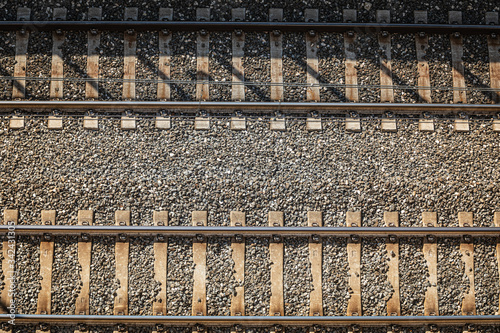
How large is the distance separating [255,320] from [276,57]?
18.0ft

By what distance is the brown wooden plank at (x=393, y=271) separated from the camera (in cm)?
814

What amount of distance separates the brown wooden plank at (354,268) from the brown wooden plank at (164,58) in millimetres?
4637

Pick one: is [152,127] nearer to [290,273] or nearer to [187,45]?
[187,45]

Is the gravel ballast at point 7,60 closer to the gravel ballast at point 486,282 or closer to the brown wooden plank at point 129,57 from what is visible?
the brown wooden plank at point 129,57

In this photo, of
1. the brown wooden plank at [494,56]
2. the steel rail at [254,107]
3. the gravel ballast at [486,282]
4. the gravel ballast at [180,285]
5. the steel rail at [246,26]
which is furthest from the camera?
the brown wooden plank at [494,56]

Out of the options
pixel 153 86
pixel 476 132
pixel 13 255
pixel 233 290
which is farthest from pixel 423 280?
pixel 13 255

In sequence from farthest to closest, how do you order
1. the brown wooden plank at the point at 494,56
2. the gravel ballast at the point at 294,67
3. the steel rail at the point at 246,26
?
the brown wooden plank at the point at 494,56
the gravel ballast at the point at 294,67
the steel rail at the point at 246,26

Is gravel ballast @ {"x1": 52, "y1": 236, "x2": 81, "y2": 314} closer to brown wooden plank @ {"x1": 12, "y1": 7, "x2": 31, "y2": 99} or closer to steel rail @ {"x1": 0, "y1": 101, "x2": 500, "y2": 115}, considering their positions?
steel rail @ {"x1": 0, "y1": 101, "x2": 500, "y2": 115}

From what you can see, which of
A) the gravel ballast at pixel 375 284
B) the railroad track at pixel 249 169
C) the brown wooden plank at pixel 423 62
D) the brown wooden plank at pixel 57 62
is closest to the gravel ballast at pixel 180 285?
the railroad track at pixel 249 169

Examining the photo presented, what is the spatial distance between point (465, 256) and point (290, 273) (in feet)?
11.8

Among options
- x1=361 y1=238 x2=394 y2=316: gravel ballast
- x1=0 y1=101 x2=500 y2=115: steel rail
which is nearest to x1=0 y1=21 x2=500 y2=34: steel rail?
x1=0 y1=101 x2=500 y2=115: steel rail

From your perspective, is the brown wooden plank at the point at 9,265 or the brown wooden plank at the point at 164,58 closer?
the brown wooden plank at the point at 9,265

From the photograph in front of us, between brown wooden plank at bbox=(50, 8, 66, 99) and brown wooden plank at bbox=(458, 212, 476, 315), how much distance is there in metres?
8.79

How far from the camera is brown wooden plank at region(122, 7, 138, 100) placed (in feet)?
27.8
